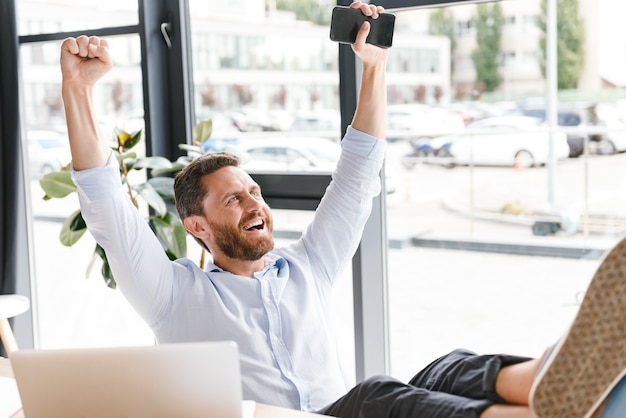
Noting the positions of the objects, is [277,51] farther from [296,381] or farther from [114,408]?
[114,408]

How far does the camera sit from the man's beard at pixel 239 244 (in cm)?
206

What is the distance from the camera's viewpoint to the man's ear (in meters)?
2.16

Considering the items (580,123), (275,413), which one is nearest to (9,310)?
(275,413)

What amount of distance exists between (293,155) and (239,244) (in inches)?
31.3

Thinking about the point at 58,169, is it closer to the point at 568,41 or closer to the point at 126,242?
the point at 126,242

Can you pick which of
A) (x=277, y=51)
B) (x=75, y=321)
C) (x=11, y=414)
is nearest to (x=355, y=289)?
(x=277, y=51)

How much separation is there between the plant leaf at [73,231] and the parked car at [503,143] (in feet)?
4.06

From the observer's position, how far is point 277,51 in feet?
9.28

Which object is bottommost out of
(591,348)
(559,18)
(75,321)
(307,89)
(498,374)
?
(75,321)

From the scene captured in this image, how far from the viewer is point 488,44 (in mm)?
2396

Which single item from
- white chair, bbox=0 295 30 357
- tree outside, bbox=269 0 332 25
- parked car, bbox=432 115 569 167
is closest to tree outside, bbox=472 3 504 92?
parked car, bbox=432 115 569 167

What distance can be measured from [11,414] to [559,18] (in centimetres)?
178

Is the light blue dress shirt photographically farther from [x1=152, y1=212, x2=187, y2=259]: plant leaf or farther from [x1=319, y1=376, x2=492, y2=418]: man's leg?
[x1=152, y1=212, x2=187, y2=259]: plant leaf

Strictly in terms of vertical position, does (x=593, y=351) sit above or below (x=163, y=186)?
below
